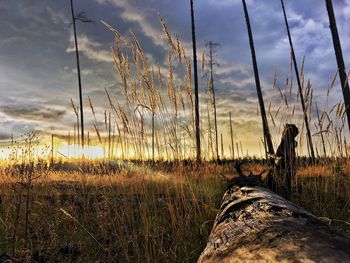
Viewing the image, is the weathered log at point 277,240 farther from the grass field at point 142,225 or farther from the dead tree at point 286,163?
the dead tree at point 286,163

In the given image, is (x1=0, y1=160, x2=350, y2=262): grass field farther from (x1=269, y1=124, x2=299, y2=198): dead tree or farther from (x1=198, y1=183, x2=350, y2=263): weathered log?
(x1=198, y1=183, x2=350, y2=263): weathered log

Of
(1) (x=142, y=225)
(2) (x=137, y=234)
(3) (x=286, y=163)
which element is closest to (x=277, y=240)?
(2) (x=137, y=234)

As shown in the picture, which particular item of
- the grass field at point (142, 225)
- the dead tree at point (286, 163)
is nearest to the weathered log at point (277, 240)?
the grass field at point (142, 225)

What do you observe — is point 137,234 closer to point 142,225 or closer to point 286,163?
point 142,225

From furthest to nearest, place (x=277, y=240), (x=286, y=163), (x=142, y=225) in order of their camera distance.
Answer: (x=286, y=163) → (x=142, y=225) → (x=277, y=240)

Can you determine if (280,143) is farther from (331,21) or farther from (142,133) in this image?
(331,21)

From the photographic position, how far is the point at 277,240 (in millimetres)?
1224

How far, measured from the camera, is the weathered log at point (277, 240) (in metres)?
1.10

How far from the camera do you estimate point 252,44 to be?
13.3 meters

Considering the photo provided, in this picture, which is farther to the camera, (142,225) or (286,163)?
(286,163)

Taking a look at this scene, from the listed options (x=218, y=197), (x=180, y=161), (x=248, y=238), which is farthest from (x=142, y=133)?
(x=248, y=238)

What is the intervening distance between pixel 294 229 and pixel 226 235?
1.25ft

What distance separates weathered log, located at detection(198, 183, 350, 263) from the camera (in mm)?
1102

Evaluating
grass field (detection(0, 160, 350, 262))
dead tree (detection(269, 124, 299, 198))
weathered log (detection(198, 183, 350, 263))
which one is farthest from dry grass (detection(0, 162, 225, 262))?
weathered log (detection(198, 183, 350, 263))
